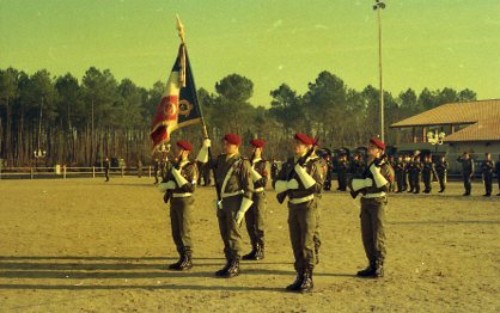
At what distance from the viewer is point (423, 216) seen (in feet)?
54.9

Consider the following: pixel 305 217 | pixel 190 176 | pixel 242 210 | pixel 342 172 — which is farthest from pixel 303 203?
A: pixel 342 172

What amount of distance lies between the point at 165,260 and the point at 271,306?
3.46 meters

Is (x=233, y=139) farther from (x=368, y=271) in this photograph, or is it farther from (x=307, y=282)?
(x=368, y=271)

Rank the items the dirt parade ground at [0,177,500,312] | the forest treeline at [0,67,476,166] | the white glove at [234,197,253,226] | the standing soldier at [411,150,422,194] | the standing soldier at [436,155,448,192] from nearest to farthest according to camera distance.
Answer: the dirt parade ground at [0,177,500,312] < the white glove at [234,197,253,226] < the standing soldier at [411,150,422,194] < the standing soldier at [436,155,448,192] < the forest treeline at [0,67,476,166]

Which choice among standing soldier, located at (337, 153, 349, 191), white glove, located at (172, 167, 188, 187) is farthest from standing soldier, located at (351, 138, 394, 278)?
standing soldier, located at (337, 153, 349, 191)

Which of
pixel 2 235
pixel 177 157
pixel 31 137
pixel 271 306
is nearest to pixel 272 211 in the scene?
pixel 2 235

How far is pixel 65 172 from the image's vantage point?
47938 mm

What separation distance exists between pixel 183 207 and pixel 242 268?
126 centimetres

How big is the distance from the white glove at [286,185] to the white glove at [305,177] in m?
0.11

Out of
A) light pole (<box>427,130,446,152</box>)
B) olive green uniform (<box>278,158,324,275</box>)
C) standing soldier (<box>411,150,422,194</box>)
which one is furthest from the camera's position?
light pole (<box>427,130,446,152</box>)

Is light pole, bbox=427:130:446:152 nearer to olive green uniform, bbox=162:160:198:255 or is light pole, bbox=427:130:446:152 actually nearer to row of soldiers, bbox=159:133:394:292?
row of soldiers, bbox=159:133:394:292

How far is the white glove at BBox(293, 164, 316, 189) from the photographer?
25.7 feet

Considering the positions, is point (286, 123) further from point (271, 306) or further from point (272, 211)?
point (271, 306)

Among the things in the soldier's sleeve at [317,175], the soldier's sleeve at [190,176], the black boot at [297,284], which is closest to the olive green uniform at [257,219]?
the soldier's sleeve at [190,176]
